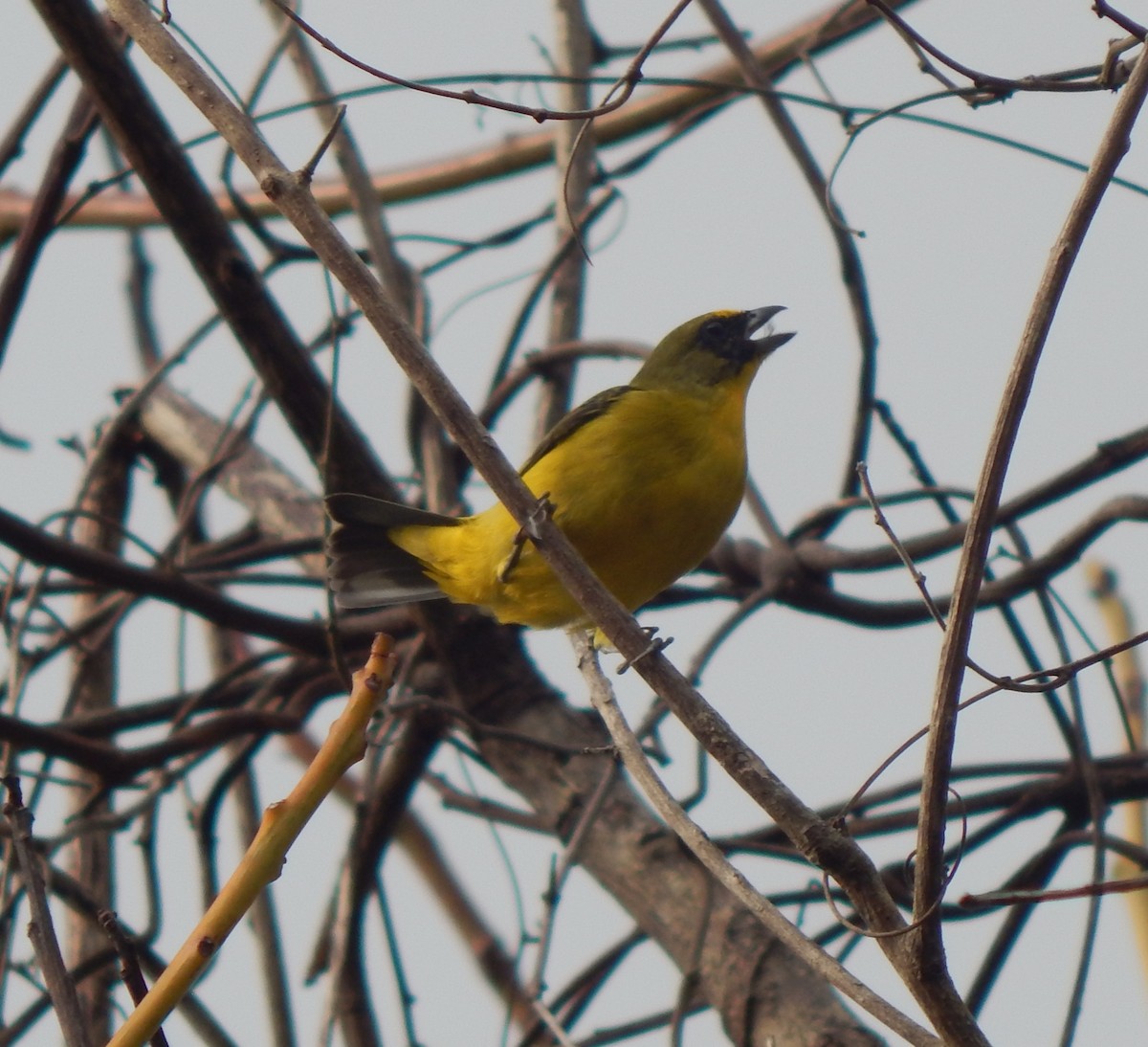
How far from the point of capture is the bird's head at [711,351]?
13.3 feet

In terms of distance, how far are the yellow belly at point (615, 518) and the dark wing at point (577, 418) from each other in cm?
3

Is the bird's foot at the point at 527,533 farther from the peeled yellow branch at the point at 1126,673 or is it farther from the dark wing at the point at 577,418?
the peeled yellow branch at the point at 1126,673

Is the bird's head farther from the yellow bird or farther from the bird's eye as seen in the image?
the yellow bird

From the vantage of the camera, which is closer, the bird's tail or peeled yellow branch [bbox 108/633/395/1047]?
peeled yellow branch [bbox 108/633/395/1047]

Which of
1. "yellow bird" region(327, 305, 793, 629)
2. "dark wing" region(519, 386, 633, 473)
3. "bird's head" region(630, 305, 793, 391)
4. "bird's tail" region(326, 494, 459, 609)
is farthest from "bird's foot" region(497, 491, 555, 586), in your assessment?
"bird's head" region(630, 305, 793, 391)

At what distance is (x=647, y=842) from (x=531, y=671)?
617mm

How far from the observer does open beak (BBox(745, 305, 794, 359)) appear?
430cm

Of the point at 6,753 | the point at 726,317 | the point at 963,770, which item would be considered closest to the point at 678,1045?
the point at 963,770

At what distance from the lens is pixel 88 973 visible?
3221 mm

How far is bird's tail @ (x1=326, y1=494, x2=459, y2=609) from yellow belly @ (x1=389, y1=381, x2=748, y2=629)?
0.12 feet

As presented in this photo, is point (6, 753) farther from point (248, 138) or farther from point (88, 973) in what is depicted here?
point (248, 138)

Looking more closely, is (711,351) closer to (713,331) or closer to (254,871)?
(713,331)

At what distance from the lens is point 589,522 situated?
3471mm

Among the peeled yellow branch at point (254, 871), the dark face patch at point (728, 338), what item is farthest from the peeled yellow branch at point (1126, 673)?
the peeled yellow branch at point (254, 871)
